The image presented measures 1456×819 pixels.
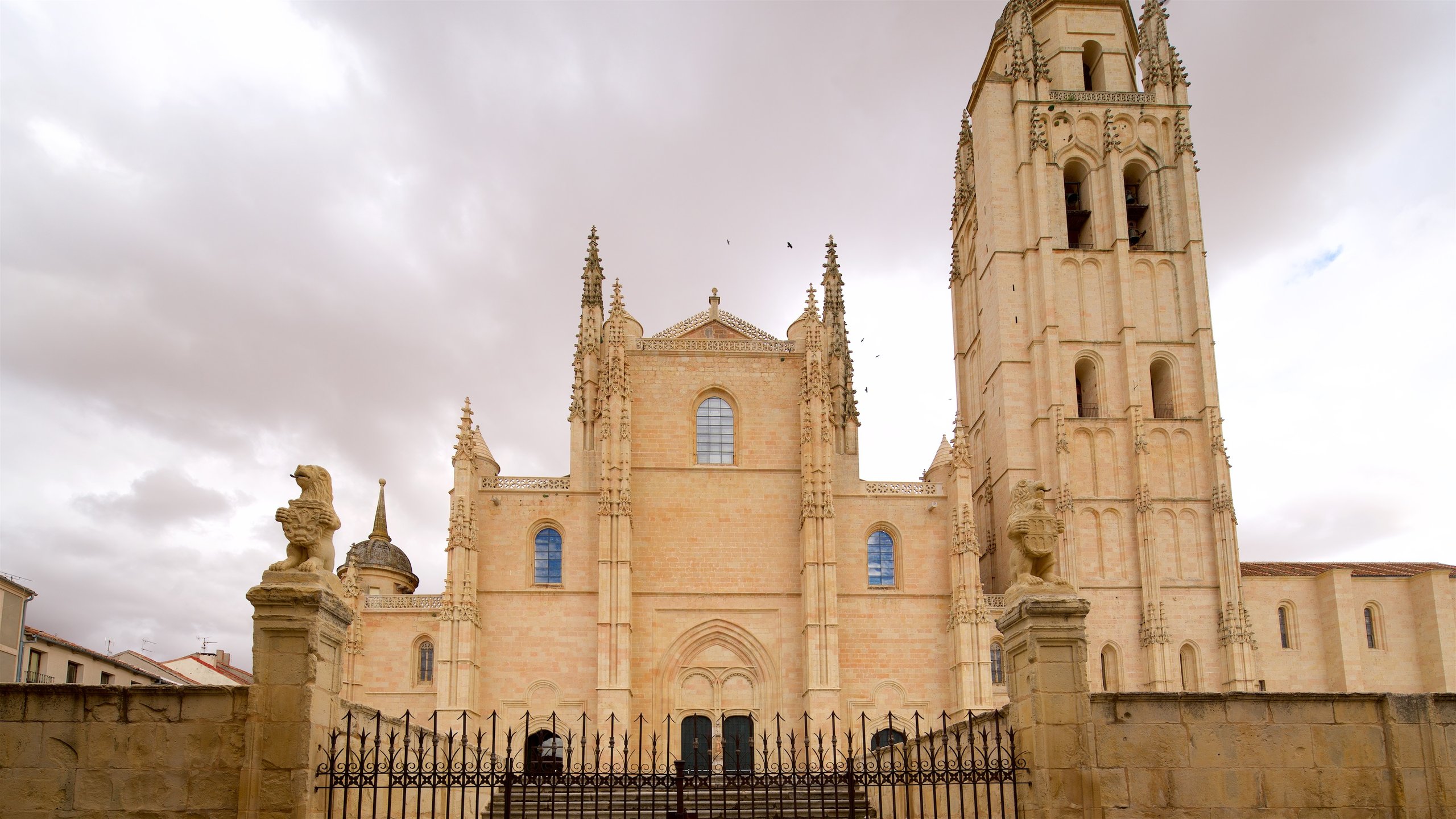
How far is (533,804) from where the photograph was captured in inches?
741

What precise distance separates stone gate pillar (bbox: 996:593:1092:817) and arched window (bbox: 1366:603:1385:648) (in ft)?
103

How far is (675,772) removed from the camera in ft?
59.6

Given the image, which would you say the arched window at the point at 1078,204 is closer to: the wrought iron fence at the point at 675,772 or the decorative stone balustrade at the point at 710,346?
the decorative stone balustrade at the point at 710,346

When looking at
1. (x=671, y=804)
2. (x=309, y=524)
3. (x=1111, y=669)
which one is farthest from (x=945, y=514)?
(x=309, y=524)

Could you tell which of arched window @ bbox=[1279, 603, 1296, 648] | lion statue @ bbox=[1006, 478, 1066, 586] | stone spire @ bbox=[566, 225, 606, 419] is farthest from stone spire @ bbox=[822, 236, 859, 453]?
lion statue @ bbox=[1006, 478, 1066, 586]

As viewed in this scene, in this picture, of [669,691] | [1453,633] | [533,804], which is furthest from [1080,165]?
[533,804]

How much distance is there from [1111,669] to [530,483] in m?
17.7

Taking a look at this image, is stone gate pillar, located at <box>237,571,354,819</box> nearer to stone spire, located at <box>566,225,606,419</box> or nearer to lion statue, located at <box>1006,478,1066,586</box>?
lion statue, located at <box>1006,478,1066,586</box>

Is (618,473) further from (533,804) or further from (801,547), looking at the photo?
(533,804)

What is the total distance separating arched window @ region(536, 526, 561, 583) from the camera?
31.5 metres

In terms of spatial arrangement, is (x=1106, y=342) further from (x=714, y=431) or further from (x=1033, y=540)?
(x=1033, y=540)

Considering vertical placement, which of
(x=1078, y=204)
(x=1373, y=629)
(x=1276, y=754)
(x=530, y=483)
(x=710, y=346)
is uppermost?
(x=1078, y=204)

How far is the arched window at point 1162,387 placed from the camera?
36.3 m

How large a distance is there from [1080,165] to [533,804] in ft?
95.2
